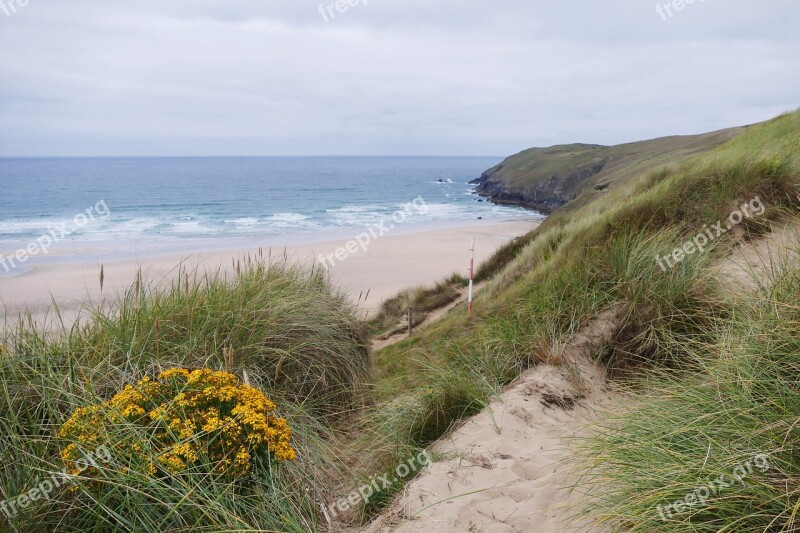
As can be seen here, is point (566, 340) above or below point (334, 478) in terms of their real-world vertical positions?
above

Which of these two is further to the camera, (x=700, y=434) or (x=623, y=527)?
(x=700, y=434)

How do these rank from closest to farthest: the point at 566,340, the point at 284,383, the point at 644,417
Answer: the point at 644,417
the point at 284,383
the point at 566,340

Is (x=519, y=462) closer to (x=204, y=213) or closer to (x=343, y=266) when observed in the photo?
(x=343, y=266)

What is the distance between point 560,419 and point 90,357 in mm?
3789

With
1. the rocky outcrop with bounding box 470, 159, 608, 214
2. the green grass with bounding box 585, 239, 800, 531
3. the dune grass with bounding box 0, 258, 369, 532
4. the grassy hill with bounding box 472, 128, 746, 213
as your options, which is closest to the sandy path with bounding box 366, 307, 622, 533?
the green grass with bounding box 585, 239, 800, 531

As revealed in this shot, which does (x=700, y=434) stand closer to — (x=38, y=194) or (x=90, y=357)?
(x=90, y=357)

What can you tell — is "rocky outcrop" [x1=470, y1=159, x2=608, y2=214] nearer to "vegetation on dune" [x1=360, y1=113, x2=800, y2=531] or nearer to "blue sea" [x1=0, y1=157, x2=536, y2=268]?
"blue sea" [x1=0, y1=157, x2=536, y2=268]

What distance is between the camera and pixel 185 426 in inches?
130

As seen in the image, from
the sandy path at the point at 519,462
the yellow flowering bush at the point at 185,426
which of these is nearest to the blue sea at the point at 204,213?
the sandy path at the point at 519,462

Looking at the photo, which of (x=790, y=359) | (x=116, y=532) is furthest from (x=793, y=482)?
(x=116, y=532)

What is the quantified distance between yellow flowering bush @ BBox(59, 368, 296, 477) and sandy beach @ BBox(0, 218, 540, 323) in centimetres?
1306

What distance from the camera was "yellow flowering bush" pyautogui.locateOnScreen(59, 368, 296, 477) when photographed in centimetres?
305

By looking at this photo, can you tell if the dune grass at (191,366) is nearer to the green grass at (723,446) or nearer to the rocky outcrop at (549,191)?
the green grass at (723,446)

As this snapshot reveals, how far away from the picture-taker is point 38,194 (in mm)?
67938
